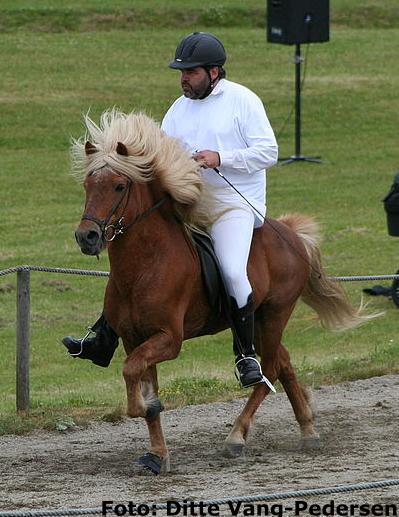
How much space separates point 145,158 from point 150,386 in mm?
1386

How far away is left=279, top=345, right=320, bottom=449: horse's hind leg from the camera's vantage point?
8906 millimetres

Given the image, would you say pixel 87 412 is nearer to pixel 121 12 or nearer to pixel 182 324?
pixel 182 324

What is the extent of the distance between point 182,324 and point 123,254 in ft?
1.85

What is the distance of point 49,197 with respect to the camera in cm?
2123

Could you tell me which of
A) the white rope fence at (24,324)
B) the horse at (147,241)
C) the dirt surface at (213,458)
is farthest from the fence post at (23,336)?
the horse at (147,241)

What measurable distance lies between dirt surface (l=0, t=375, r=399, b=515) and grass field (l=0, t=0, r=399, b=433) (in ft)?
1.75

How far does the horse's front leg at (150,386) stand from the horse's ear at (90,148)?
3.71 ft

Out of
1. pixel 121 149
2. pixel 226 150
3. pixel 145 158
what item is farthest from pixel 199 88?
pixel 121 149

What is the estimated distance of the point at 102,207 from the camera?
741 centimetres

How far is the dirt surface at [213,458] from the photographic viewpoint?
728cm

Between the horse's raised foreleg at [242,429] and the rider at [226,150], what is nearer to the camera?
the rider at [226,150]

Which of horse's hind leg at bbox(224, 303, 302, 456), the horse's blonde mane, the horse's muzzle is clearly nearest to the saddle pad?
the horse's blonde mane

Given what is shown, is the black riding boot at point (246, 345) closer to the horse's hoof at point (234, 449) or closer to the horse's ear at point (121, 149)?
the horse's hoof at point (234, 449)

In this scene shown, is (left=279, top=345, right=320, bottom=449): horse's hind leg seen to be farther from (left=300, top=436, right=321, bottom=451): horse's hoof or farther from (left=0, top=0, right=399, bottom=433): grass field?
(left=0, top=0, right=399, bottom=433): grass field
